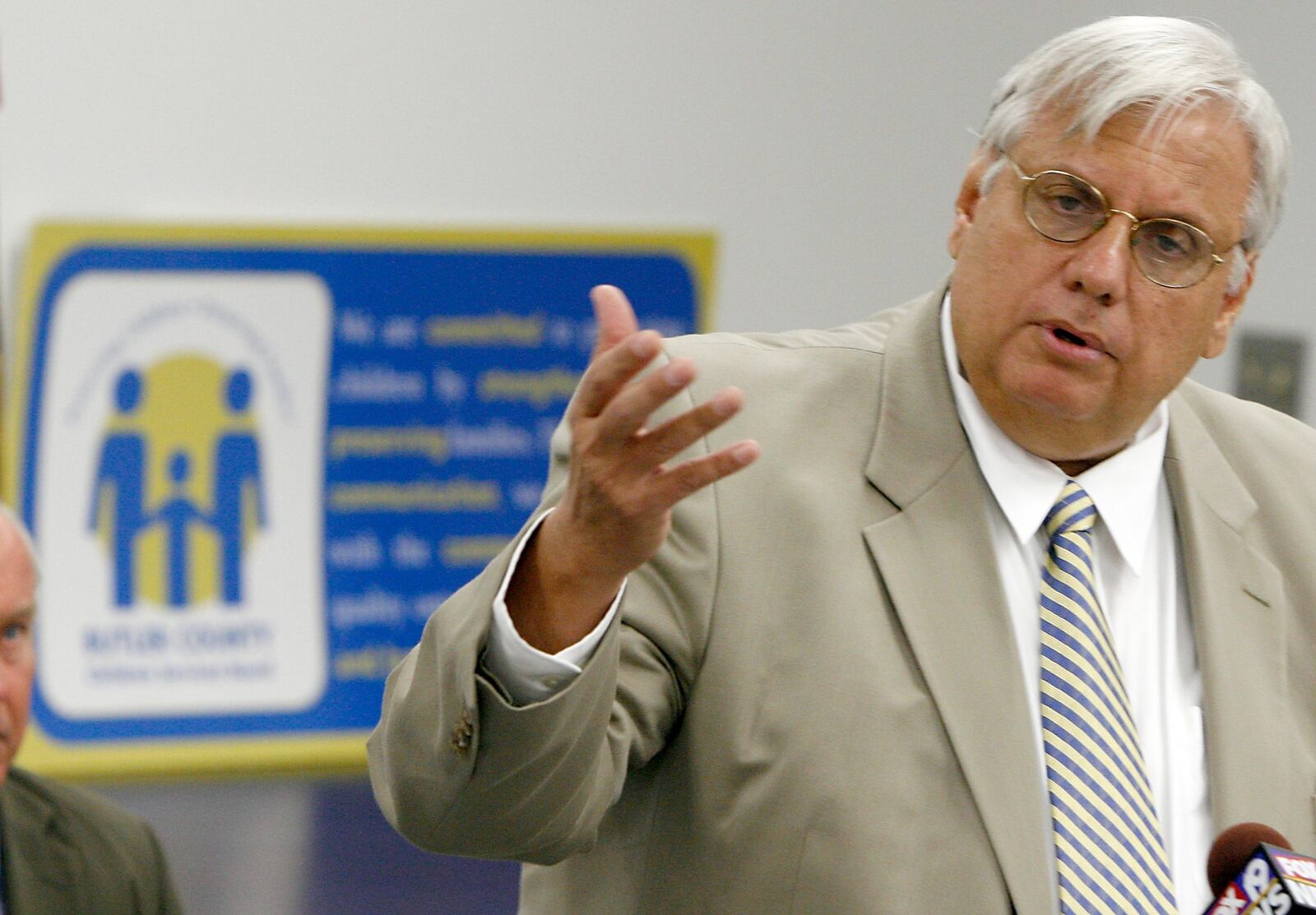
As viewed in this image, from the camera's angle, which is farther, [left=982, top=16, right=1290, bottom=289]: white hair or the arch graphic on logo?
the arch graphic on logo

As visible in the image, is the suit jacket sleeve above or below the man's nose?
below

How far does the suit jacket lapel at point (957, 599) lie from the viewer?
5.22 feet

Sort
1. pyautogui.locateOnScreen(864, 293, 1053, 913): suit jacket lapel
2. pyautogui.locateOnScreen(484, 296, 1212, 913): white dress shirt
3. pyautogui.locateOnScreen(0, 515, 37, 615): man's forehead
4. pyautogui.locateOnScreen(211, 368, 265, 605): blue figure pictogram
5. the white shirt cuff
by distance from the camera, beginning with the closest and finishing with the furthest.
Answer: the white shirt cuff < pyautogui.locateOnScreen(864, 293, 1053, 913): suit jacket lapel < pyautogui.locateOnScreen(484, 296, 1212, 913): white dress shirt < pyautogui.locateOnScreen(0, 515, 37, 615): man's forehead < pyautogui.locateOnScreen(211, 368, 265, 605): blue figure pictogram

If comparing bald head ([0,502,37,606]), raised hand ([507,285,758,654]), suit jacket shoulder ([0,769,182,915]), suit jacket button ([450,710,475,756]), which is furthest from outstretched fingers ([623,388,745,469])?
bald head ([0,502,37,606])

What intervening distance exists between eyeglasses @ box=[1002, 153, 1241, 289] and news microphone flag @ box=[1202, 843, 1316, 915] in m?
0.64

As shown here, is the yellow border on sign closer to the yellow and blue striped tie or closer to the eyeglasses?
the eyeglasses

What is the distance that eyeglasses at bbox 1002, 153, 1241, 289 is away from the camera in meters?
1.77

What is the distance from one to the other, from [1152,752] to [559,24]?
12.3 feet

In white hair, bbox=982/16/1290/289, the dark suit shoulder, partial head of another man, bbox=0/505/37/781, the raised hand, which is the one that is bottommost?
the dark suit shoulder

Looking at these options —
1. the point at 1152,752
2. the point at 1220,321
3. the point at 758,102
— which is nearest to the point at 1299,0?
the point at 758,102

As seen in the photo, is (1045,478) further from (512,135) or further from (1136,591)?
(512,135)

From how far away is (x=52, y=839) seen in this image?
241 cm

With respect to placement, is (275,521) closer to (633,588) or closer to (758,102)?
(758,102)

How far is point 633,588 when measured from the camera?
158 cm
